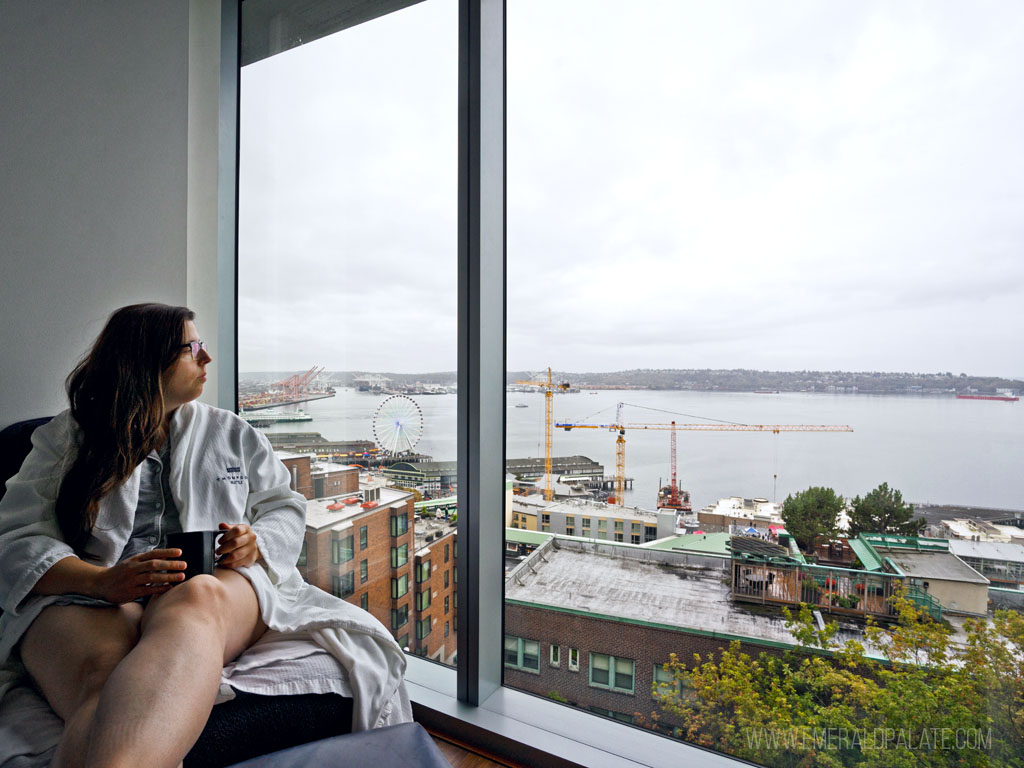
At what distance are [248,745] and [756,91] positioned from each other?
185 cm

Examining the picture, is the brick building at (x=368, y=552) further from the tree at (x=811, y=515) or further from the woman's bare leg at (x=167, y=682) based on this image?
the tree at (x=811, y=515)

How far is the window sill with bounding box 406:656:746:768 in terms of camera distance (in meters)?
1.41

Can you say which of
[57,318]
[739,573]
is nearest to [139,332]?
[57,318]

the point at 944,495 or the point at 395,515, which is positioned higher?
the point at 944,495

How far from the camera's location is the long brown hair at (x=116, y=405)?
1216 mm

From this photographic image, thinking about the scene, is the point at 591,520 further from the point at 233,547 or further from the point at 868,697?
the point at 233,547

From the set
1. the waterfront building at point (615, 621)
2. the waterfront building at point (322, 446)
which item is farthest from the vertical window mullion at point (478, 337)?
the waterfront building at point (322, 446)

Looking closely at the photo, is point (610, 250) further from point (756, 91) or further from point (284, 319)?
point (284, 319)

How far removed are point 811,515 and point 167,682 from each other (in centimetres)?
136

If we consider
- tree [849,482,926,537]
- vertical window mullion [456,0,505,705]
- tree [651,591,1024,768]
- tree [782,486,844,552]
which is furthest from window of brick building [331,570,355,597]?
tree [849,482,926,537]

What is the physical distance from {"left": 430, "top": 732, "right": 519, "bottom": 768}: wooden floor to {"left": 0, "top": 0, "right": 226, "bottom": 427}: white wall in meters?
1.55

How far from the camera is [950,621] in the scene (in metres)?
1.17

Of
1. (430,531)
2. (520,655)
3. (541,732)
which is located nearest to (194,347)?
(430,531)

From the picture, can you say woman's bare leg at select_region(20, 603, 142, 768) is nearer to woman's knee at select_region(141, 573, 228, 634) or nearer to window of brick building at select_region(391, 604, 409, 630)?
woman's knee at select_region(141, 573, 228, 634)
